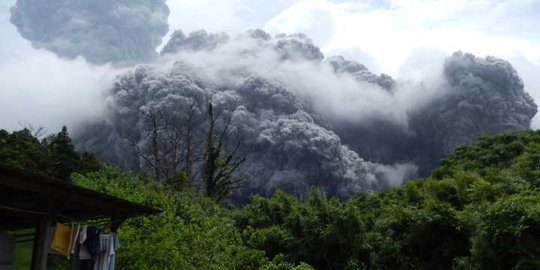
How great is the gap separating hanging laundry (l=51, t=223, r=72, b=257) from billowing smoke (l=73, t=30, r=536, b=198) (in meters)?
47.7

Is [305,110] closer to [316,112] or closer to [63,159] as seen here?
[316,112]

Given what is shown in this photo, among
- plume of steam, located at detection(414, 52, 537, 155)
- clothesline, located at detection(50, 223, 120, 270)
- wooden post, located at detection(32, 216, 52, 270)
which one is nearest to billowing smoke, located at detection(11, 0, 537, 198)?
plume of steam, located at detection(414, 52, 537, 155)

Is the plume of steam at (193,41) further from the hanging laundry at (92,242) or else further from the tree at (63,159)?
the hanging laundry at (92,242)

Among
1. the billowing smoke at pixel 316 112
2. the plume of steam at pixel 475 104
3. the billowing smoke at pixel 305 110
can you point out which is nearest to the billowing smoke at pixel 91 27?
the billowing smoke at pixel 305 110

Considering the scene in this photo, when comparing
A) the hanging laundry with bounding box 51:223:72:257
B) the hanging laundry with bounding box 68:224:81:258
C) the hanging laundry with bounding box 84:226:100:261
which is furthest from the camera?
the hanging laundry with bounding box 84:226:100:261

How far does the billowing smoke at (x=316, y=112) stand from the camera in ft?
186

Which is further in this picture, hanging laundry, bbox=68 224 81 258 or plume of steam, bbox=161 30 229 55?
plume of steam, bbox=161 30 229 55

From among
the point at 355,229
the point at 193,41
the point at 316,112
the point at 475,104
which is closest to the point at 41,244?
the point at 355,229

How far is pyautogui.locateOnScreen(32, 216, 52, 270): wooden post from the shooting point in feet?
19.8

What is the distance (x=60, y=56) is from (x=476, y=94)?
6042 centimetres

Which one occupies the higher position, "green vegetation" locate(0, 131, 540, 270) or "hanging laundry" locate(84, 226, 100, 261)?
"green vegetation" locate(0, 131, 540, 270)

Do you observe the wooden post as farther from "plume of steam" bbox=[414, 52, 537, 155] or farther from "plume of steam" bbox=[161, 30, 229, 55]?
"plume of steam" bbox=[161, 30, 229, 55]

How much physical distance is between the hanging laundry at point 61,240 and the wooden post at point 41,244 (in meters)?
0.48

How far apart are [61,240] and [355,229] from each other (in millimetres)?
9619
